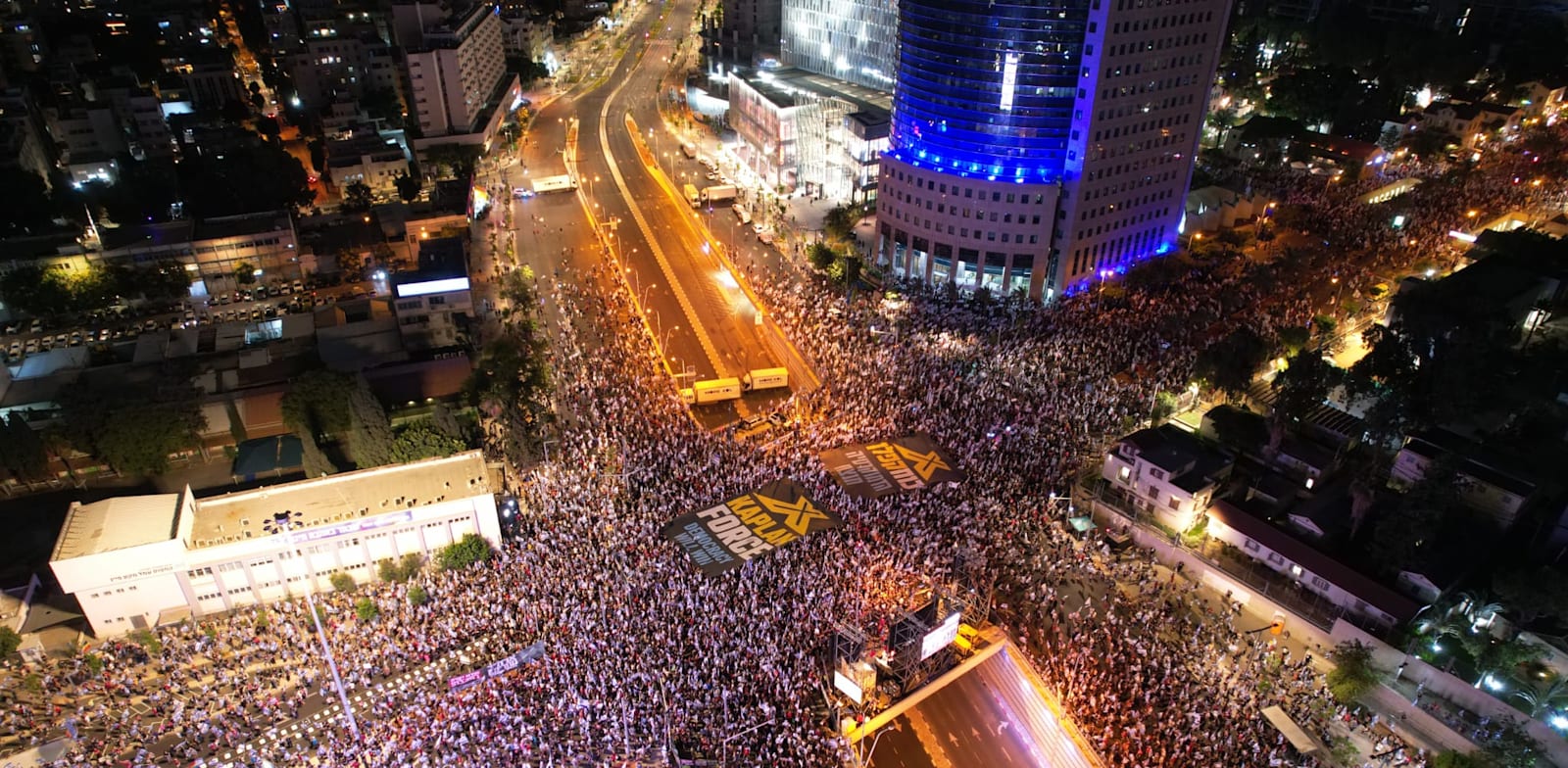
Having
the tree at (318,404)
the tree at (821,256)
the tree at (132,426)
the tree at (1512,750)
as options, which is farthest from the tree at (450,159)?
the tree at (1512,750)

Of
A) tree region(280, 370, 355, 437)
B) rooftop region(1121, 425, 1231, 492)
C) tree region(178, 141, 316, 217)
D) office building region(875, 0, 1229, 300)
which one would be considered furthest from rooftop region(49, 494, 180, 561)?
office building region(875, 0, 1229, 300)

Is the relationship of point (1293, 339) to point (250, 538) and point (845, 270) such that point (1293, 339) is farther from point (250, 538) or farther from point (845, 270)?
point (250, 538)

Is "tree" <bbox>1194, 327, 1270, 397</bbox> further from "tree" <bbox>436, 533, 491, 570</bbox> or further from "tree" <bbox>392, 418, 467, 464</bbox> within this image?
"tree" <bbox>392, 418, 467, 464</bbox>

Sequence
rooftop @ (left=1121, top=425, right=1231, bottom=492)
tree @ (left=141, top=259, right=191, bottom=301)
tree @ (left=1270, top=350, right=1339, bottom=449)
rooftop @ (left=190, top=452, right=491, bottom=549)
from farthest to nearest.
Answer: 1. tree @ (left=141, top=259, right=191, bottom=301)
2. tree @ (left=1270, top=350, right=1339, bottom=449)
3. rooftop @ (left=1121, top=425, right=1231, bottom=492)
4. rooftop @ (left=190, top=452, right=491, bottom=549)

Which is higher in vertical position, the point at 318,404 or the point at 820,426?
the point at 318,404

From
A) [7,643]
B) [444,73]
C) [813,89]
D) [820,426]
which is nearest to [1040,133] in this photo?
[820,426]

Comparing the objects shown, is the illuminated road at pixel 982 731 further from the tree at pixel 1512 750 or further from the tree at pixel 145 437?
the tree at pixel 145 437
